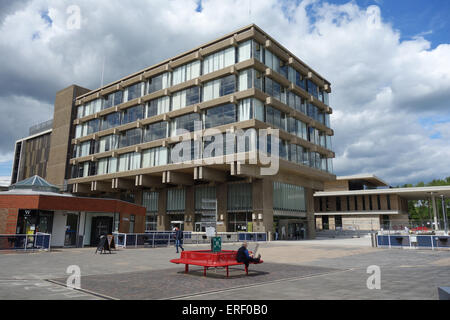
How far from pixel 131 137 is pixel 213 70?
17.9 m

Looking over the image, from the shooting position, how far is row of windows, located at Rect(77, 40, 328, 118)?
41.9m

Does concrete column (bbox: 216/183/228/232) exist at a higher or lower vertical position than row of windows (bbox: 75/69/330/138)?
lower

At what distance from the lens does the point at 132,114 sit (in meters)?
54.1

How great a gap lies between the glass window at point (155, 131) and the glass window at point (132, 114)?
9.46ft

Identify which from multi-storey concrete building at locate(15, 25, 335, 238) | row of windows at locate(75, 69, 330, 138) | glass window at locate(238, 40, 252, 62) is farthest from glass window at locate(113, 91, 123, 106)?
glass window at locate(238, 40, 252, 62)

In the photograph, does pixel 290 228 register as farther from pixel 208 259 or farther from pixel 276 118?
pixel 208 259

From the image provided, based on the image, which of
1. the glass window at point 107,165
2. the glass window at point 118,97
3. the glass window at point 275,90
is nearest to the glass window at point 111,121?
the glass window at point 118,97

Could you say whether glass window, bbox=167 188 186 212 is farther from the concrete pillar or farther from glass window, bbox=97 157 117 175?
the concrete pillar

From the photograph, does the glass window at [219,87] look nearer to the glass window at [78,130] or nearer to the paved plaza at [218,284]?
the glass window at [78,130]

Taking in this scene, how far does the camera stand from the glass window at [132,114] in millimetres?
52469

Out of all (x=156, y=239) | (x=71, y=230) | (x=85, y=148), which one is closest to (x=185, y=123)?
(x=156, y=239)

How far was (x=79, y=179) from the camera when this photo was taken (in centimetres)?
5903

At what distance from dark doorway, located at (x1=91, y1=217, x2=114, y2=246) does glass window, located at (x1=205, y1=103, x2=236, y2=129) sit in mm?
18137

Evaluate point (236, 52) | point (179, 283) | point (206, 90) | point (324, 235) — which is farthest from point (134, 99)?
point (179, 283)
